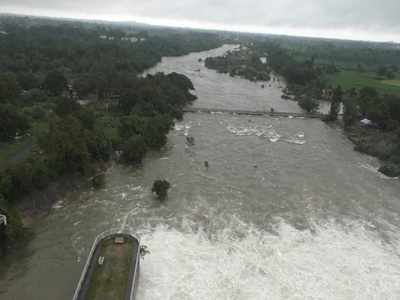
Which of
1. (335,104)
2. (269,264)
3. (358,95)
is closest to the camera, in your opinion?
(269,264)

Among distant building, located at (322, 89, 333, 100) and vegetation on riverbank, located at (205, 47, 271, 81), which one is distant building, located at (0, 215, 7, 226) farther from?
vegetation on riverbank, located at (205, 47, 271, 81)

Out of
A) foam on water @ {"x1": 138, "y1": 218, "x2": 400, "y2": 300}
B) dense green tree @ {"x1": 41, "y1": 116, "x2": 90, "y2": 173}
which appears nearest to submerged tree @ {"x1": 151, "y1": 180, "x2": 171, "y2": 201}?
foam on water @ {"x1": 138, "y1": 218, "x2": 400, "y2": 300}

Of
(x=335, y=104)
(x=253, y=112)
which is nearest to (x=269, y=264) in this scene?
(x=253, y=112)

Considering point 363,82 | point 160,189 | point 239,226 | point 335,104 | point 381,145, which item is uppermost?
point 335,104

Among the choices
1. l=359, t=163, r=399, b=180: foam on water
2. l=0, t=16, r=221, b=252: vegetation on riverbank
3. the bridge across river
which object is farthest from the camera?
the bridge across river

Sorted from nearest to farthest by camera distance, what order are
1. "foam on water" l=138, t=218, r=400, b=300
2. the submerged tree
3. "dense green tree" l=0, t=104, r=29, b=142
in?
1. "foam on water" l=138, t=218, r=400, b=300
2. the submerged tree
3. "dense green tree" l=0, t=104, r=29, b=142

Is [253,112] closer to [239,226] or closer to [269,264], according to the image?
[239,226]
